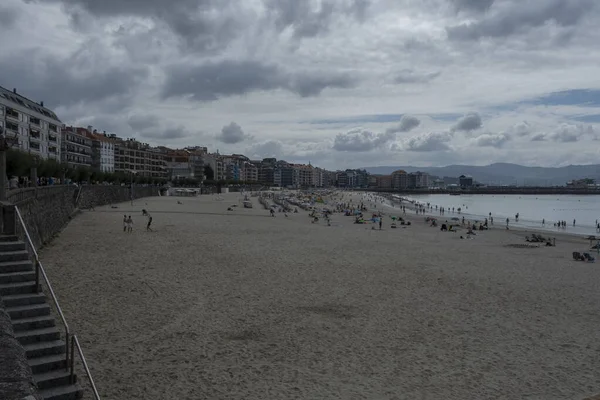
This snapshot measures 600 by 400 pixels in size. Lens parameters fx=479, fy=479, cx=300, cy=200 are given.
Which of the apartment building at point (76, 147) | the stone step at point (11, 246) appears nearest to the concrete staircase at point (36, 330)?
the stone step at point (11, 246)

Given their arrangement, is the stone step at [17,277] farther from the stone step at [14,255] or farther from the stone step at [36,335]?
the stone step at [36,335]

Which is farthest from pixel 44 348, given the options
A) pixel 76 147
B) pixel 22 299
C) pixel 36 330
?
pixel 76 147

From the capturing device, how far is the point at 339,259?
789 inches

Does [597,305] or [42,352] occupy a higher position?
[42,352]

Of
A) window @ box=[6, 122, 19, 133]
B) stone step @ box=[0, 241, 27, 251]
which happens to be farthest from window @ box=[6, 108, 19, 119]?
stone step @ box=[0, 241, 27, 251]

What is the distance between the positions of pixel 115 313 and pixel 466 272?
12574mm

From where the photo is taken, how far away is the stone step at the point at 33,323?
6066 mm

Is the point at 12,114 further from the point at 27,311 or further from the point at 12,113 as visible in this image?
the point at 27,311

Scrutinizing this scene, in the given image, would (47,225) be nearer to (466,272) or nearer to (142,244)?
(142,244)

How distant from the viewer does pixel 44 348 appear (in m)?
5.93

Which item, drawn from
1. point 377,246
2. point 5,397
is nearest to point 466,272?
point 377,246

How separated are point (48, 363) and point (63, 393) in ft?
1.35

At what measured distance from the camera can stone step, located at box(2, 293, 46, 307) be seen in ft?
20.7

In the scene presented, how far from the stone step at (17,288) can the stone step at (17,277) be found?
75 mm
